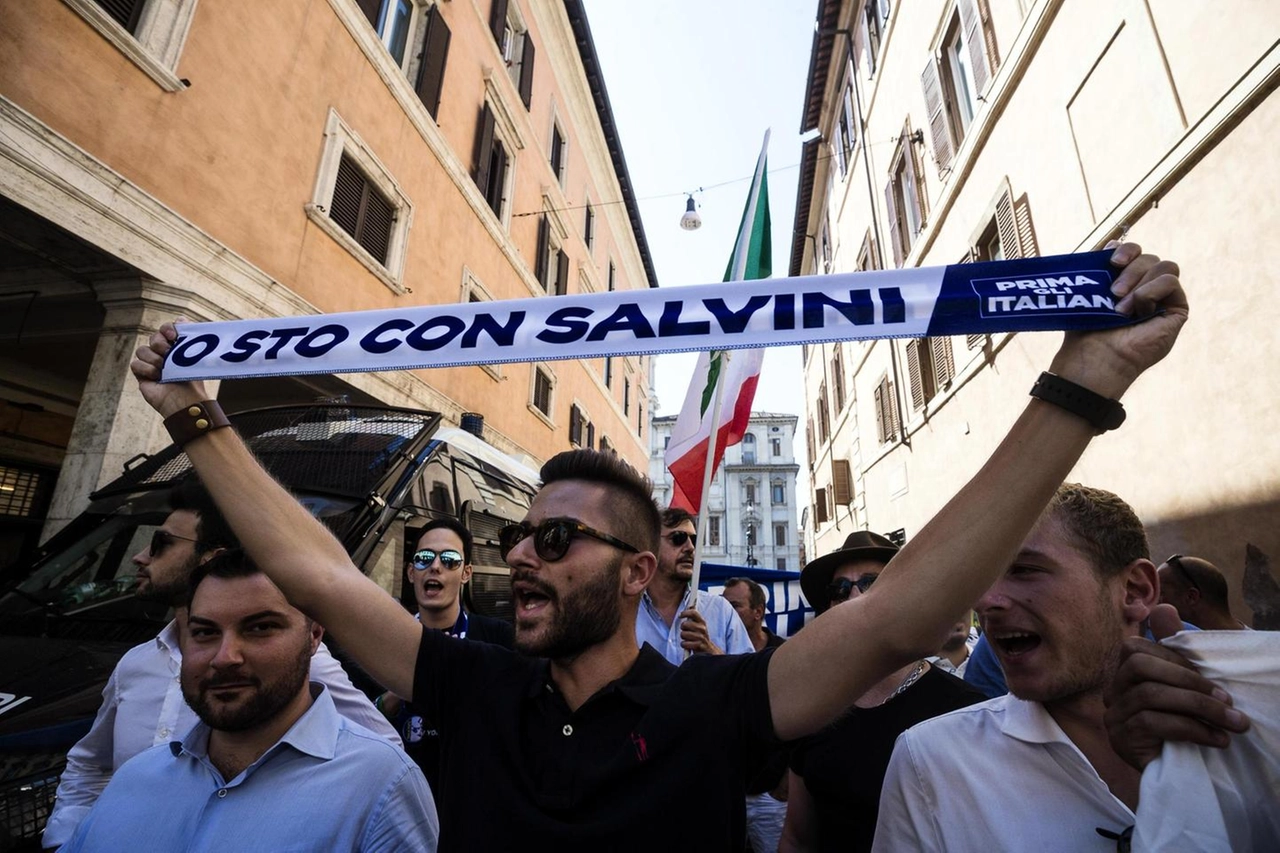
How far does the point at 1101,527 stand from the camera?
5.03ft

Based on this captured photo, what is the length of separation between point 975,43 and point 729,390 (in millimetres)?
8750

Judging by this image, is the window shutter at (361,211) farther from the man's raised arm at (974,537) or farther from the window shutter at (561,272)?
the man's raised arm at (974,537)

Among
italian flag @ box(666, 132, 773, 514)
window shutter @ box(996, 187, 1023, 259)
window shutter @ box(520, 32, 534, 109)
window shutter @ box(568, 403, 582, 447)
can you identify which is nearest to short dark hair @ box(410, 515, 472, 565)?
italian flag @ box(666, 132, 773, 514)

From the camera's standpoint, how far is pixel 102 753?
2.28 meters

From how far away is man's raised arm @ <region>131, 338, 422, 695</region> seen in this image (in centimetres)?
153

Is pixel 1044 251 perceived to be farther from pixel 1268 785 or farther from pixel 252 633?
pixel 252 633

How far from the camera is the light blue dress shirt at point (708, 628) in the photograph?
364 centimetres

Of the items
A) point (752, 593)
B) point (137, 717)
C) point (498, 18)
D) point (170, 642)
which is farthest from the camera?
point (498, 18)

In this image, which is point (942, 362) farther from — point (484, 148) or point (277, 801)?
point (277, 801)

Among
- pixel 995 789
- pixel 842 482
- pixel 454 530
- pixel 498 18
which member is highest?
pixel 498 18

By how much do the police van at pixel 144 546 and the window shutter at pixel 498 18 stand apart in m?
10.5

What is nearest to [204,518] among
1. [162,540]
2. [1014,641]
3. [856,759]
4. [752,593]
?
[162,540]

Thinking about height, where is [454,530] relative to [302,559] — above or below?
above

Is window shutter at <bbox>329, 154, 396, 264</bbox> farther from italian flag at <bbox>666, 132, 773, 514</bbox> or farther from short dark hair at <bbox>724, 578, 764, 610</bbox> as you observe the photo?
short dark hair at <bbox>724, 578, 764, 610</bbox>
